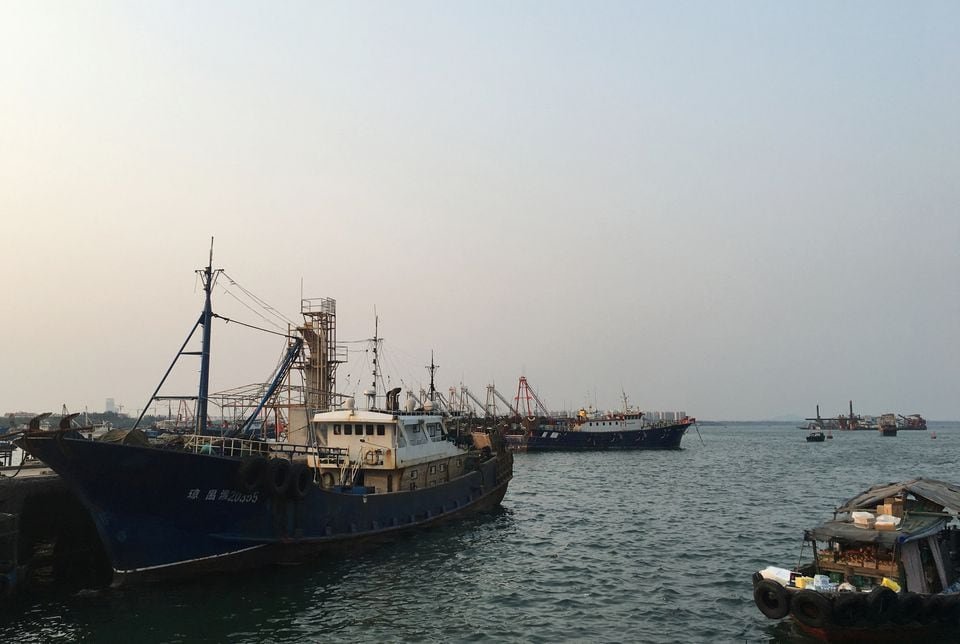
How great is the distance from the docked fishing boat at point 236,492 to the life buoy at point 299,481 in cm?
3

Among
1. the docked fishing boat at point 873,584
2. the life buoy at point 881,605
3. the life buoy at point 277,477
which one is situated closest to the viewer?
the life buoy at point 881,605

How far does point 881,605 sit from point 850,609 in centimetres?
61

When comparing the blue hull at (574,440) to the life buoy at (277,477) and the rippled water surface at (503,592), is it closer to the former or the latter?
the rippled water surface at (503,592)

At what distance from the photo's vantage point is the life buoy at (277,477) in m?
18.4

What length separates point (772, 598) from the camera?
13.4 metres

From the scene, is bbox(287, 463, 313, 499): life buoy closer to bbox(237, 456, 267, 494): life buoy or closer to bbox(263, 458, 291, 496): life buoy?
bbox(263, 458, 291, 496): life buoy

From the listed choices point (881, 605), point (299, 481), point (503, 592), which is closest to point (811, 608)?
point (881, 605)

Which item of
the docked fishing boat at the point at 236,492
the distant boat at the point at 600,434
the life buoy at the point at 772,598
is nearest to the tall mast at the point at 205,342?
the docked fishing boat at the point at 236,492

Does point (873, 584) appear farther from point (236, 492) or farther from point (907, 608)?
point (236, 492)

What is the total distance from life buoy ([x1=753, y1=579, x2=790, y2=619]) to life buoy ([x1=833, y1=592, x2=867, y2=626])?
0.95 meters

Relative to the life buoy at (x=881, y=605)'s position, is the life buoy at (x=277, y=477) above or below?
above

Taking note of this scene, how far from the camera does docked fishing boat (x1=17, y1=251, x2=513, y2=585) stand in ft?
54.7

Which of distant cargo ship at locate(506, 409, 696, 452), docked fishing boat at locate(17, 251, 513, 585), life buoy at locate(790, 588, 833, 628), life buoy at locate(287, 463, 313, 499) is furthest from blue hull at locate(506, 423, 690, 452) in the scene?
life buoy at locate(790, 588, 833, 628)

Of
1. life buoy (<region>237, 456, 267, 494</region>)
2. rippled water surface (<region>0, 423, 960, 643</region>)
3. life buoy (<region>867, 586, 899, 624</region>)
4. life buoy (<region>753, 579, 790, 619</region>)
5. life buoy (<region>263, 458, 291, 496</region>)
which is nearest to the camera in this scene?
life buoy (<region>867, 586, 899, 624</region>)
